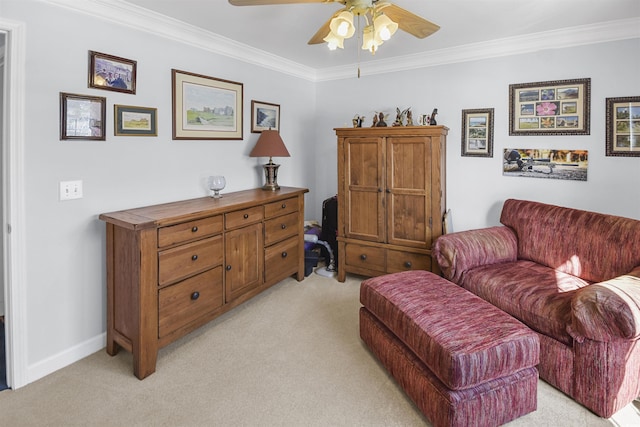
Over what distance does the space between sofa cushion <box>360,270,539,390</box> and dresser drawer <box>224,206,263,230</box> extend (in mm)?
1204

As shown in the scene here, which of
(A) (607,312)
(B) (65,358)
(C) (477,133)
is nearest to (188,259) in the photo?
(B) (65,358)

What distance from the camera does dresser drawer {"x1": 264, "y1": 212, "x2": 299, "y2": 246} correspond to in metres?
3.20

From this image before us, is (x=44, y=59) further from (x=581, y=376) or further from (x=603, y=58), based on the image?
(x=603, y=58)

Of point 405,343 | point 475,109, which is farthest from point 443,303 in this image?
point 475,109

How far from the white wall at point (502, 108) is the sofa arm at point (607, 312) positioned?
1.40m

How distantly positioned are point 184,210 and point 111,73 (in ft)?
3.41

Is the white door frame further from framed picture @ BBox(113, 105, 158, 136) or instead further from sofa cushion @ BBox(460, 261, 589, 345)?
sofa cushion @ BBox(460, 261, 589, 345)

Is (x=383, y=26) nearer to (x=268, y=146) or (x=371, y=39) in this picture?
(x=371, y=39)

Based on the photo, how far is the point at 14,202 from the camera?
2020mm

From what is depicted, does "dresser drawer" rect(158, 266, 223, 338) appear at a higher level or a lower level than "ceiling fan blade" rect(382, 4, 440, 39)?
lower

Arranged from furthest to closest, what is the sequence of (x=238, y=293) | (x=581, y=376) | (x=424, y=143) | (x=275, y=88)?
(x=275, y=88), (x=424, y=143), (x=238, y=293), (x=581, y=376)

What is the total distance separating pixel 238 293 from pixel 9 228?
1.52 meters

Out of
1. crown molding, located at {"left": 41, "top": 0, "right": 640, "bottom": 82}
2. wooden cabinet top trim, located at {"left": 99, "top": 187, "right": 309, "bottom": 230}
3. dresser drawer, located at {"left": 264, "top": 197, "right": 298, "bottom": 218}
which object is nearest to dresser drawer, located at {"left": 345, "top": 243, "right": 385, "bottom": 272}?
dresser drawer, located at {"left": 264, "top": 197, "right": 298, "bottom": 218}

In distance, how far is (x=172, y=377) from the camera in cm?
219
